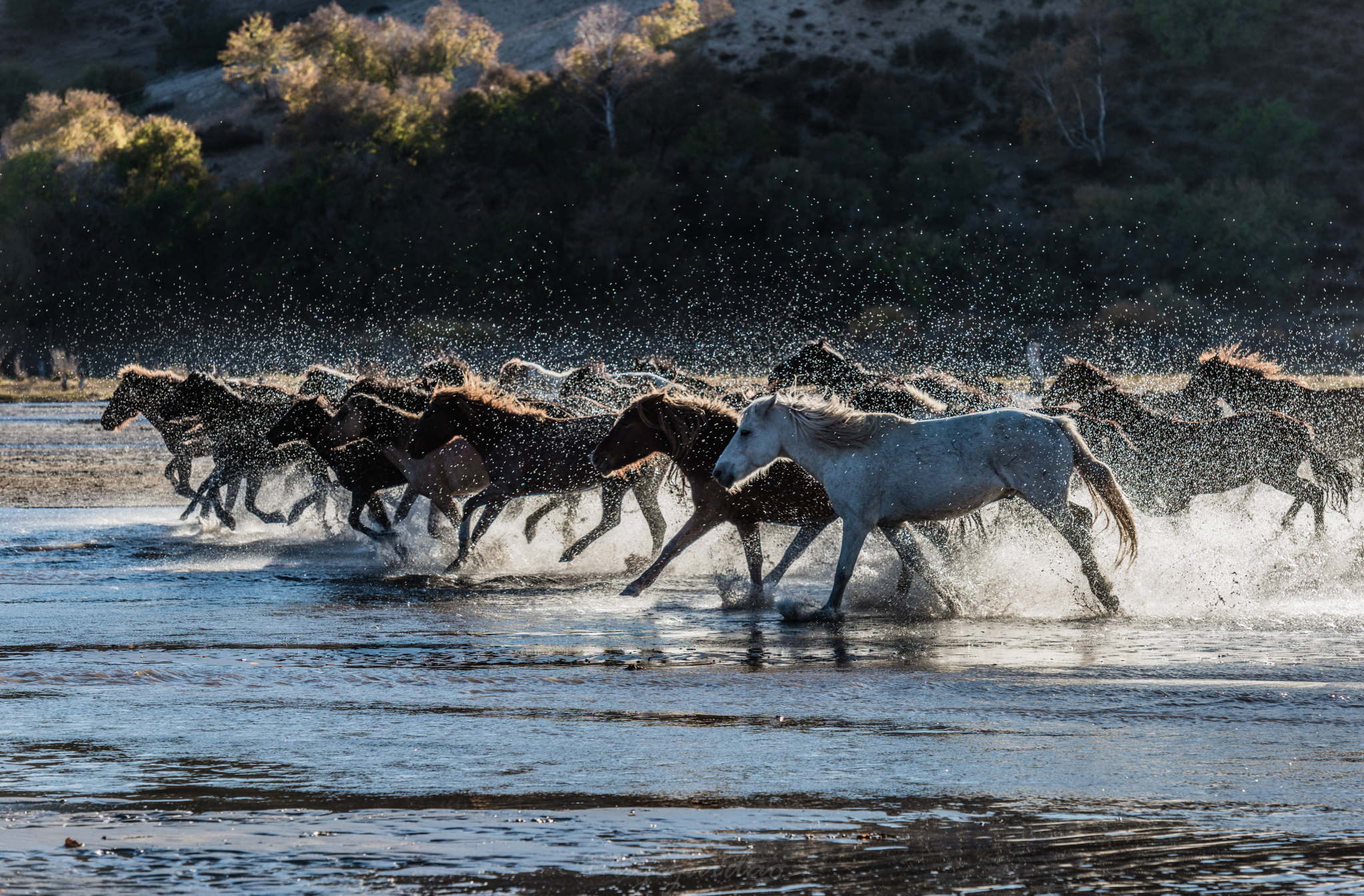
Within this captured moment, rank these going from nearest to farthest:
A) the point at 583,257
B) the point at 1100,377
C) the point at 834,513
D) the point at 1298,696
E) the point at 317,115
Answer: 1. the point at 1298,696
2. the point at 834,513
3. the point at 1100,377
4. the point at 583,257
5. the point at 317,115

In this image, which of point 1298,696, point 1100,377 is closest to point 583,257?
point 1100,377

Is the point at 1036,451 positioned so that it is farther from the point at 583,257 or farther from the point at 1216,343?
the point at 583,257

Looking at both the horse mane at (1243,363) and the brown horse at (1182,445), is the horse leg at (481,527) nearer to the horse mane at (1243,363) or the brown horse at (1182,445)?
the brown horse at (1182,445)

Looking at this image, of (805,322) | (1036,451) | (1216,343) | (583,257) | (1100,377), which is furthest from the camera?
→ (583,257)

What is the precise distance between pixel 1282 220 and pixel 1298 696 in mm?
61080

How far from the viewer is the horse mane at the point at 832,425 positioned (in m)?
9.43

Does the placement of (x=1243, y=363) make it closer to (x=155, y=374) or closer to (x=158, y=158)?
(x=155, y=374)

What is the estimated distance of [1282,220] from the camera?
63.0 meters

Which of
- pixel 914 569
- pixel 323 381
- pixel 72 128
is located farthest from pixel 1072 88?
pixel 914 569

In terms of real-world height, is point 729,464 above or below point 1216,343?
below

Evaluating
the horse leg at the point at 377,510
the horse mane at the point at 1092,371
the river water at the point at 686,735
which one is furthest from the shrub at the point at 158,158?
the horse mane at the point at 1092,371

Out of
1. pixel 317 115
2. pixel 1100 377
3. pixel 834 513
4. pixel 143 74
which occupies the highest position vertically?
pixel 143 74

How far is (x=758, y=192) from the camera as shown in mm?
66562

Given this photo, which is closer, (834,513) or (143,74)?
(834,513)
